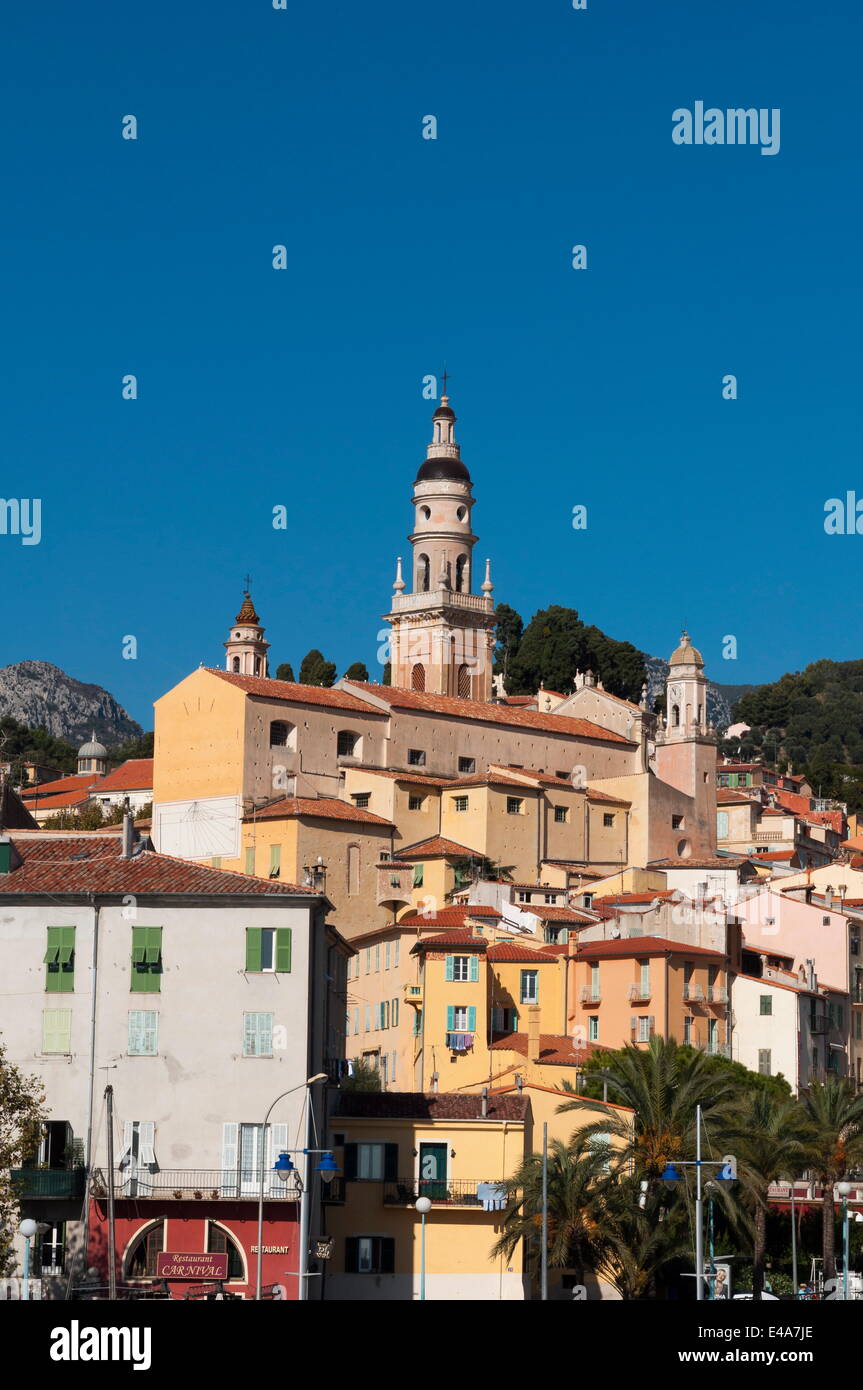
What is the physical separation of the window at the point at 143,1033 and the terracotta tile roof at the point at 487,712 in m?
55.4

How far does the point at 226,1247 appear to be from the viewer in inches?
1922

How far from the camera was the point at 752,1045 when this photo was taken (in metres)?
82.6

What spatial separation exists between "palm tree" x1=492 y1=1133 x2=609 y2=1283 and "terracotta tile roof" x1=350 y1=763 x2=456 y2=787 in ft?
149

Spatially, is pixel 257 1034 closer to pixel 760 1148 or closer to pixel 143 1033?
pixel 143 1033

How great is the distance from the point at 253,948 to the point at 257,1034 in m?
1.97

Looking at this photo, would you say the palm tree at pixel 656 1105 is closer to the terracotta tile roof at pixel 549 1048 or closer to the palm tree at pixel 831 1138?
the palm tree at pixel 831 1138

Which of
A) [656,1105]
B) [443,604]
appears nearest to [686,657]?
[443,604]

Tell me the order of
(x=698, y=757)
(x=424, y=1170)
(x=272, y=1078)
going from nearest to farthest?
(x=272, y=1078) → (x=424, y=1170) → (x=698, y=757)

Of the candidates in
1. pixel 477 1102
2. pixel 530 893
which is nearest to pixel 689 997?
pixel 530 893

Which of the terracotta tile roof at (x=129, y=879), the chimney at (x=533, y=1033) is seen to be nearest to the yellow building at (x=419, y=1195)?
the terracotta tile roof at (x=129, y=879)

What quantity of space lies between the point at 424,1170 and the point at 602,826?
5239 cm

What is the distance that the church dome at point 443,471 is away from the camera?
13175cm

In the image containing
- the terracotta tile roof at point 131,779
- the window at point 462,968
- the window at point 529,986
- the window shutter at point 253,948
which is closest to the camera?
the window shutter at point 253,948
